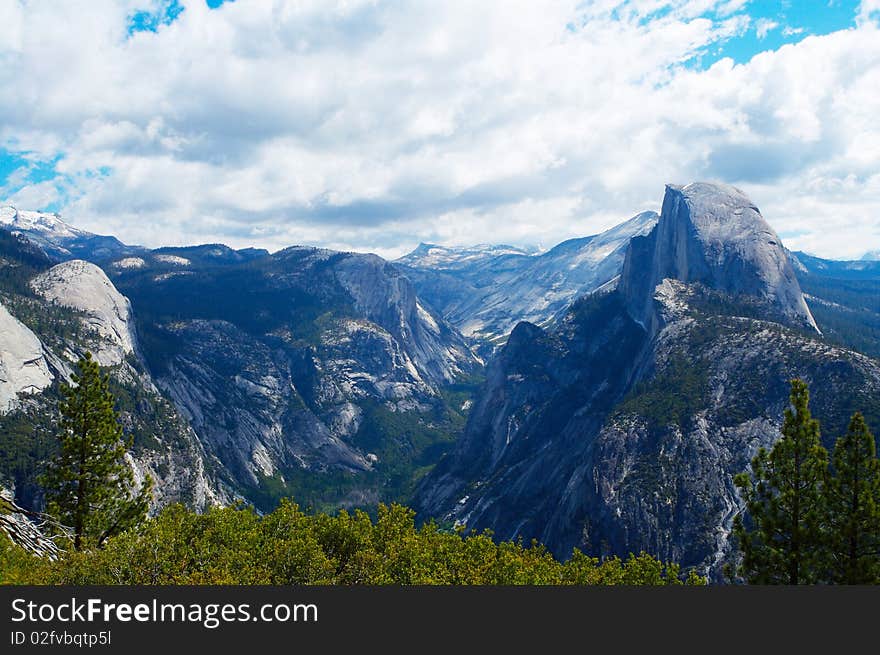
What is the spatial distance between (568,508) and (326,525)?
10777cm

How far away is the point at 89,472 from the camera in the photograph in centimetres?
4806

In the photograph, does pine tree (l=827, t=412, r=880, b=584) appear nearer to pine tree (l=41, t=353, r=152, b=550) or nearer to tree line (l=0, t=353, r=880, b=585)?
tree line (l=0, t=353, r=880, b=585)

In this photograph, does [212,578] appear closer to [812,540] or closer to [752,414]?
[812,540]

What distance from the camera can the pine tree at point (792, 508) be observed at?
33312 millimetres

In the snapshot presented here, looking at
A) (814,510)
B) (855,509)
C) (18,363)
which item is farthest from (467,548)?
(18,363)

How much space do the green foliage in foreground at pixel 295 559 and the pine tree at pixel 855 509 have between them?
35.7 feet

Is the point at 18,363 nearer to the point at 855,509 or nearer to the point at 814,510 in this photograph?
the point at 814,510

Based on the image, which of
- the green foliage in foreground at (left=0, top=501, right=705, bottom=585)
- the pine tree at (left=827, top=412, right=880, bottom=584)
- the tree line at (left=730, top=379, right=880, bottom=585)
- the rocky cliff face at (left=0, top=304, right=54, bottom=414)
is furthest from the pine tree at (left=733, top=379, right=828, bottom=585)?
the rocky cliff face at (left=0, top=304, right=54, bottom=414)

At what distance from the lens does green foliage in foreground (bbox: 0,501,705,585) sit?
27.9 meters

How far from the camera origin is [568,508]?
136625mm

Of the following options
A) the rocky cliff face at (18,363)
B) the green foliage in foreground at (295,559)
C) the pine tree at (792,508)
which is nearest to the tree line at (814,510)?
the pine tree at (792,508)

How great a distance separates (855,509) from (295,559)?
32.0m

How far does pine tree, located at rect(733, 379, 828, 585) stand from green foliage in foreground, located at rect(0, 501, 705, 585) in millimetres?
7392

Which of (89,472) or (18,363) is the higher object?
(18,363)
